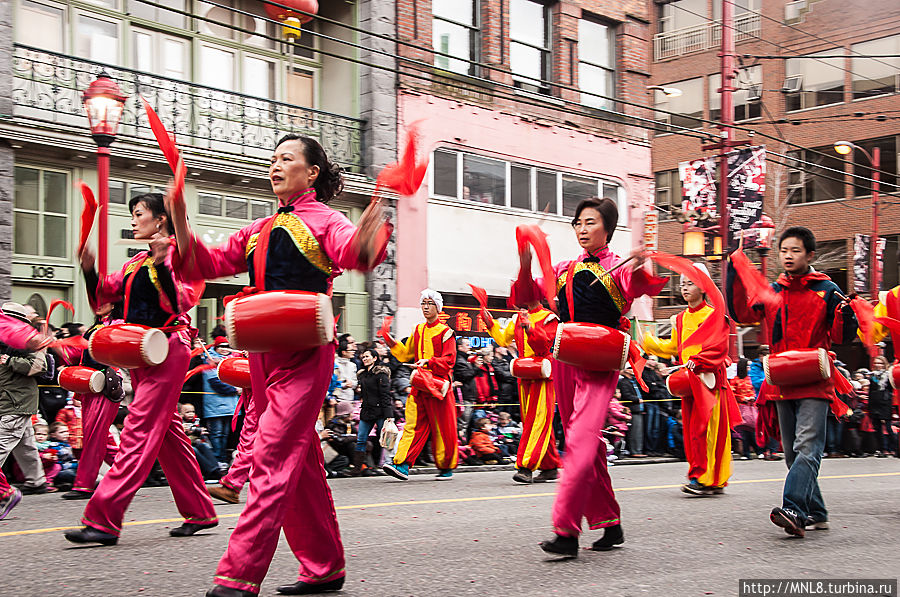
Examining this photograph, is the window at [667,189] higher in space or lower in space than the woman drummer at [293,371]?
higher

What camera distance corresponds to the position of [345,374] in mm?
13547

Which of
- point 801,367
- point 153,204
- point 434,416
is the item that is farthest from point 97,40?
point 801,367

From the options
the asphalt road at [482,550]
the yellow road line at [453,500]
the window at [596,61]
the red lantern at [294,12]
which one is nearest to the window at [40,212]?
the red lantern at [294,12]

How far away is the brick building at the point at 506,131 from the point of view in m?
20.1

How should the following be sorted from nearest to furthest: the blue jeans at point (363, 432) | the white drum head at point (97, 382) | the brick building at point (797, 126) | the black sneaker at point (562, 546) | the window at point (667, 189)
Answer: the black sneaker at point (562, 546) → the white drum head at point (97, 382) → the blue jeans at point (363, 432) → the brick building at point (797, 126) → the window at point (667, 189)

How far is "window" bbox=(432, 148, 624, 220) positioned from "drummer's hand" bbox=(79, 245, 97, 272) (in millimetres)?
13645

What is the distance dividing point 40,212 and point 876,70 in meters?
19.2

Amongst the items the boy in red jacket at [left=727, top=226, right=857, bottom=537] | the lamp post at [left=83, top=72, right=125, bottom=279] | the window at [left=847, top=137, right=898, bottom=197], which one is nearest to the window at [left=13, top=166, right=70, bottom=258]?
the lamp post at [left=83, top=72, right=125, bottom=279]

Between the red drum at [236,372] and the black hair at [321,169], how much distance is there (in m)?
3.89

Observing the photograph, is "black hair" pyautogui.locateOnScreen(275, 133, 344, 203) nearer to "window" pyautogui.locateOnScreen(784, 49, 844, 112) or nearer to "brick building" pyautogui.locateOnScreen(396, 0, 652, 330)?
"brick building" pyautogui.locateOnScreen(396, 0, 652, 330)

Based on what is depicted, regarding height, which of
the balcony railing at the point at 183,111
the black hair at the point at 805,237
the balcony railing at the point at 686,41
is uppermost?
the balcony railing at the point at 686,41

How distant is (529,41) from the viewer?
22875mm

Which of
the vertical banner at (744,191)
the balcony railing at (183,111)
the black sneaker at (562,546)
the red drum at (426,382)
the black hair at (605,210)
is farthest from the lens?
the vertical banner at (744,191)

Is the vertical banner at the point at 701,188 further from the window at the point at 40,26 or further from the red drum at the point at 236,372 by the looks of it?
the red drum at the point at 236,372
